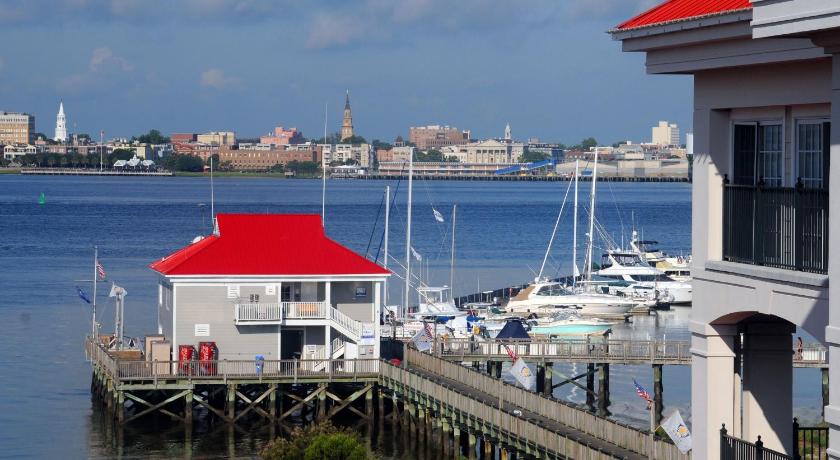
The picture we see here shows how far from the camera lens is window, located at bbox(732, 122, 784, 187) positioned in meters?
12.1

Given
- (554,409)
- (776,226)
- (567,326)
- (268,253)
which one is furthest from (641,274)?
(776,226)

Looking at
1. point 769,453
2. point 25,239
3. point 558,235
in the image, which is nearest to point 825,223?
point 769,453

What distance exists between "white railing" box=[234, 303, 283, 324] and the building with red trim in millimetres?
29

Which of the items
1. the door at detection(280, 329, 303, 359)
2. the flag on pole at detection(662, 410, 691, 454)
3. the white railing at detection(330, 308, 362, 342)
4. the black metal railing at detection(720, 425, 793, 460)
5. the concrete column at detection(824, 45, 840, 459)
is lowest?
the door at detection(280, 329, 303, 359)

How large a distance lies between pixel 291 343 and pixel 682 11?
3368cm

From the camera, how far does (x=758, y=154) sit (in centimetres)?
1234

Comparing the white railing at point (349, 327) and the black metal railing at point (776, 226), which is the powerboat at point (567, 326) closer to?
the white railing at point (349, 327)

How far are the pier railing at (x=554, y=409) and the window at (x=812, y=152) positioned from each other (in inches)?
461

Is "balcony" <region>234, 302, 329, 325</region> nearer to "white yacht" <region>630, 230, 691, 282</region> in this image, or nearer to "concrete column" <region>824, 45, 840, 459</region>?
"concrete column" <region>824, 45, 840, 459</region>

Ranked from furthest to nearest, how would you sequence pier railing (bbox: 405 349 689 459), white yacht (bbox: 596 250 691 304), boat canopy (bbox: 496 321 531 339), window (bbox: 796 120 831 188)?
white yacht (bbox: 596 250 691 304)
boat canopy (bbox: 496 321 531 339)
pier railing (bbox: 405 349 689 459)
window (bbox: 796 120 831 188)

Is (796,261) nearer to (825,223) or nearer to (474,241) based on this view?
(825,223)

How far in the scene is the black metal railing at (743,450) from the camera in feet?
39.4

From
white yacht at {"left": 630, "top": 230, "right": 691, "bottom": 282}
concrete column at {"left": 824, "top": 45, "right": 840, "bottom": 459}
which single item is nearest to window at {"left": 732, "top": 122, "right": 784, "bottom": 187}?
concrete column at {"left": 824, "top": 45, "right": 840, "bottom": 459}

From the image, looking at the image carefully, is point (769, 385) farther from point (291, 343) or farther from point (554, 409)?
point (291, 343)
